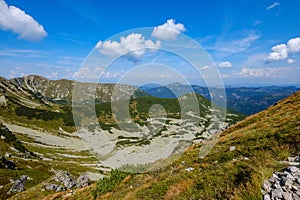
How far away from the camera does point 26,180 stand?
189ft

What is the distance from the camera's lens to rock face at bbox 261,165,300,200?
7590mm

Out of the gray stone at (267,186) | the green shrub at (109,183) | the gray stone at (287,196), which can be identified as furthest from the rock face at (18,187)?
the gray stone at (287,196)

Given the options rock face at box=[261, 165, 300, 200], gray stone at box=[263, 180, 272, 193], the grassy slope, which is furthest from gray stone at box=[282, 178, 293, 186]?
the grassy slope

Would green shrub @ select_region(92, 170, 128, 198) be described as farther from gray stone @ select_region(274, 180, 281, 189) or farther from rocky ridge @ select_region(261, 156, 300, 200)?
gray stone @ select_region(274, 180, 281, 189)

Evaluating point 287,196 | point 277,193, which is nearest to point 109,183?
point 277,193

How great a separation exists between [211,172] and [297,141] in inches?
275

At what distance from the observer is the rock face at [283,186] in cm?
759

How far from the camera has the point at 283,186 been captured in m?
8.02

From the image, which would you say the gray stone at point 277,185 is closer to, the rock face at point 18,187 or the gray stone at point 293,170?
the gray stone at point 293,170

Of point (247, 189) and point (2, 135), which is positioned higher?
point (247, 189)

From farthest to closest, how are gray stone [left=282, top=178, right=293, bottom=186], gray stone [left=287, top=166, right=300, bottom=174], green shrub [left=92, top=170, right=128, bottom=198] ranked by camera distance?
1. green shrub [left=92, top=170, right=128, bottom=198]
2. gray stone [left=287, top=166, right=300, bottom=174]
3. gray stone [left=282, top=178, right=293, bottom=186]

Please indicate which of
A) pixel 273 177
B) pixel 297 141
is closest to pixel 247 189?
pixel 273 177

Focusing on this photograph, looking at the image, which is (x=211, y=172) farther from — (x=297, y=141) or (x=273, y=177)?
(x=297, y=141)

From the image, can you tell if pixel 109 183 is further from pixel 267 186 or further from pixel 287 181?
pixel 287 181
